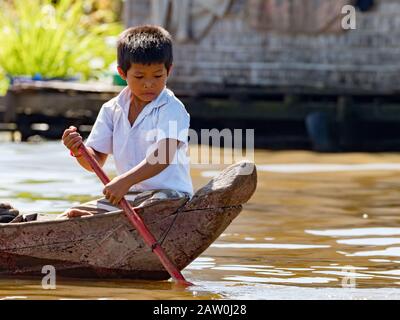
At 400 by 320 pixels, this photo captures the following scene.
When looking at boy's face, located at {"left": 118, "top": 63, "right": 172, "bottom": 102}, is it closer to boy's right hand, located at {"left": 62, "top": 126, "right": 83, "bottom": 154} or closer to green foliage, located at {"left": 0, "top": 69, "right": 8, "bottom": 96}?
boy's right hand, located at {"left": 62, "top": 126, "right": 83, "bottom": 154}

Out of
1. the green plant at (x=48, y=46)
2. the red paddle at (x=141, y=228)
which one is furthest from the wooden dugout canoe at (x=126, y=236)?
the green plant at (x=48, y=46)

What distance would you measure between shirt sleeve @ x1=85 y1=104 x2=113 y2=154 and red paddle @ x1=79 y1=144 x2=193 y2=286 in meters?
0.25

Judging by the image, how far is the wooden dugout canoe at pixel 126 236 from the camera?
736cm

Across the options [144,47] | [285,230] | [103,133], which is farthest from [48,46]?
[144,47]

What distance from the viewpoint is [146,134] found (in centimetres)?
734

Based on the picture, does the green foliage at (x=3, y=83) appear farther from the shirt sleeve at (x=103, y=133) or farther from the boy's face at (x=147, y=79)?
the boy's face at (x=147, y=79)

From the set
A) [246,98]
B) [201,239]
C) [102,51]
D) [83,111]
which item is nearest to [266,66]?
[246,98]

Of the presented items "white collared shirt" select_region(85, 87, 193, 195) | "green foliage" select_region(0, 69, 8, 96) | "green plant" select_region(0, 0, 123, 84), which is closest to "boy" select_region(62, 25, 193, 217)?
"white collared shirt" select_region(85, 87, 193, 195)

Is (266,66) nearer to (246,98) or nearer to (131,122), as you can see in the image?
(246,98)

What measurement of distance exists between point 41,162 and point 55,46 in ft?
20.1

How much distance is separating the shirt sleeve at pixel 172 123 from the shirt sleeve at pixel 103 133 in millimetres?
372

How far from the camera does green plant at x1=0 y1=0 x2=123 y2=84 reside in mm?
21359

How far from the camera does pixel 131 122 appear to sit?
7426 mm
